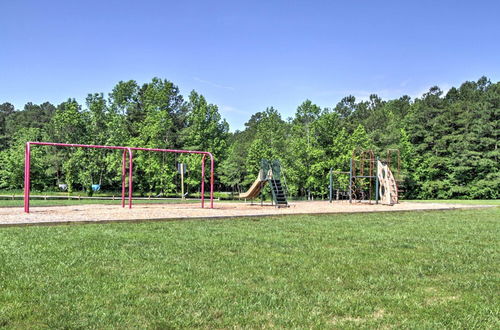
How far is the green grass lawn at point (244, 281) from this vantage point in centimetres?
363

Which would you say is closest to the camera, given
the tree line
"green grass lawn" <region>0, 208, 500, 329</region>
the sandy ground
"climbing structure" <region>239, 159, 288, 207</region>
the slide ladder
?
"green grass lawn" <region>0, 208, 500, 329</region>

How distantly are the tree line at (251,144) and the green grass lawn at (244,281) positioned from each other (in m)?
32.4

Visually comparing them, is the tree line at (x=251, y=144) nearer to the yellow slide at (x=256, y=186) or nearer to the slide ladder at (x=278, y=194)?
the yellow slide at (x=256, y=186)

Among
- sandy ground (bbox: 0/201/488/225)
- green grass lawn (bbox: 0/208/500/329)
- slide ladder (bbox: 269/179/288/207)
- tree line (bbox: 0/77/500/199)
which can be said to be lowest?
green grass lawn (bbox: 0/208/500/329)

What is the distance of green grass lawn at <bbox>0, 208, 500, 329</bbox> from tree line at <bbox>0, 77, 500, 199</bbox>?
106 ft

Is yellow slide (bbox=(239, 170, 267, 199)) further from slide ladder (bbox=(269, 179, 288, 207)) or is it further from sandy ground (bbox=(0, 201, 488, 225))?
sandy ground (bbox=(0, 201, 488, 225))

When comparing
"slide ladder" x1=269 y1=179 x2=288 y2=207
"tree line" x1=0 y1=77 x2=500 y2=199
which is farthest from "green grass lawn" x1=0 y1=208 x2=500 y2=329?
"tree line" x1=0 y1=77 x2=500 y2=199

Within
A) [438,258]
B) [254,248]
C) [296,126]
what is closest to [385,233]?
[438,258]

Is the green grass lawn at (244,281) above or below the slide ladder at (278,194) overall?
below

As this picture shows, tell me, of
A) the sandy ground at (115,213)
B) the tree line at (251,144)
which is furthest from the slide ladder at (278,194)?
the tree line at (251,144)

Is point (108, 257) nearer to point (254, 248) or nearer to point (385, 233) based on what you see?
point (254, 248)

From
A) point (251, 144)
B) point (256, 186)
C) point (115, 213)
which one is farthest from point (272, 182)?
point (251, 144)

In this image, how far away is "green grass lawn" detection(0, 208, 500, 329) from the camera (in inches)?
143

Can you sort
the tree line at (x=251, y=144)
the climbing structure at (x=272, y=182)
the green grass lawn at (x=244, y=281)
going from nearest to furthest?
the green grass lawn at (x=244, y=281) < the climbing structure at (x=272, y=182) < the tree line at (x=251, y=144)
